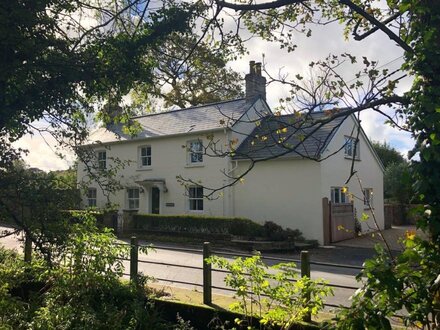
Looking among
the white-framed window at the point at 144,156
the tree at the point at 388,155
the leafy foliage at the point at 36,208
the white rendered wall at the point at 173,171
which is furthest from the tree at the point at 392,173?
the white-framed window at the point at 144,156

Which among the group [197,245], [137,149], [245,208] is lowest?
[197,245]

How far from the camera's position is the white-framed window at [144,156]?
90.7 feet

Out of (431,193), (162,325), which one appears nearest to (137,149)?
(162,325)

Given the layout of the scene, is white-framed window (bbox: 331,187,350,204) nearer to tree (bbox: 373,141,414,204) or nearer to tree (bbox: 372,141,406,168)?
tree (bbox: 373,141,414,204)

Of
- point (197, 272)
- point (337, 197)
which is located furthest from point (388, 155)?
point (197, 272)

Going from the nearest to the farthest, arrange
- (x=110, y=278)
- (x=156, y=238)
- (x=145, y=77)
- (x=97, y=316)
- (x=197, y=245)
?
(x=97, y=316), (x=110, y=278), (x=145, y=77), (x=197, y=245), (x=156, y=238)

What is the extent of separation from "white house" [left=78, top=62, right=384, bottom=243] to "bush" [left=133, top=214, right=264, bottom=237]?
1399 millimetres

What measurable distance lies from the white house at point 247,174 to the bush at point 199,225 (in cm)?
140

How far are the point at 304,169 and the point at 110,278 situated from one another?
606 inches

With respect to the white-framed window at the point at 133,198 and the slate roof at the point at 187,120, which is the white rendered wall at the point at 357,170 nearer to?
the slate roof at the point at 187,120

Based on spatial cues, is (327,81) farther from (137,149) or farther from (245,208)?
(137,149)

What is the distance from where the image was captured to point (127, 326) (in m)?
6.18

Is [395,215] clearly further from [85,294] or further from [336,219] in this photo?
[85,294]

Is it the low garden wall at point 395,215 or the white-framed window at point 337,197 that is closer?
the white-framed window at point 337,197
